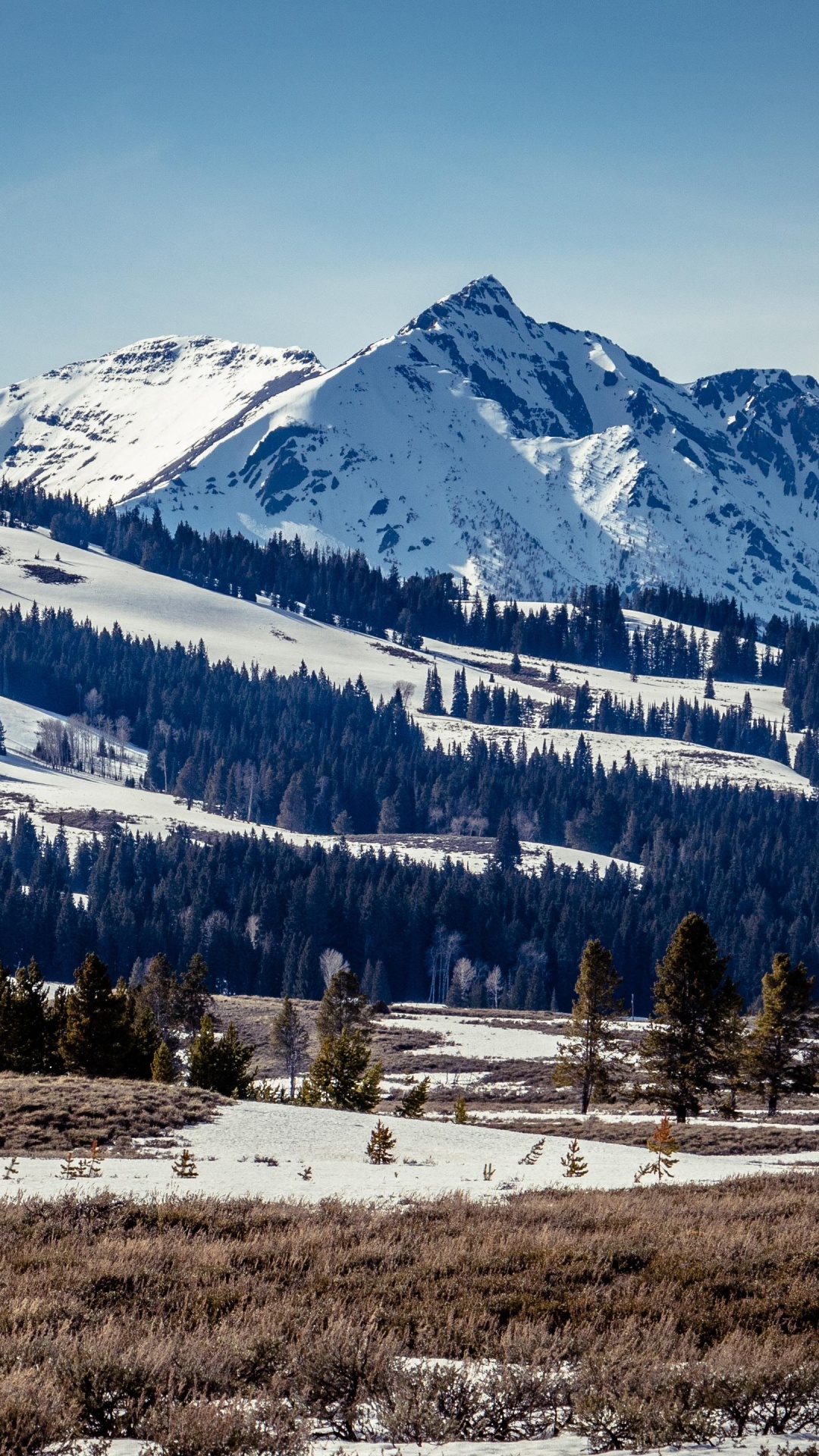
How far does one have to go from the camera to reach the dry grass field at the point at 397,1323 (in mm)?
9430

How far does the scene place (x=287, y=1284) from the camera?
1302cm

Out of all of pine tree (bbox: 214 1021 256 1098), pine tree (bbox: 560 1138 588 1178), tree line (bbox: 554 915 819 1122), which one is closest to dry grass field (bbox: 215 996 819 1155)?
tree line (bbox: 554 915 819 1122)

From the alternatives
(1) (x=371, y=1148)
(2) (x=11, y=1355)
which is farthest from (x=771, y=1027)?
(2) (x=11, y=1355)

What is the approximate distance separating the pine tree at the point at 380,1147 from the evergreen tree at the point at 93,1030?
1881cm

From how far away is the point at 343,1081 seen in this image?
165 ft

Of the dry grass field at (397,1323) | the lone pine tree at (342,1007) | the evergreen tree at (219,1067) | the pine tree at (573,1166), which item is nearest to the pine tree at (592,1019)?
the evergreen tree at (219,1067)

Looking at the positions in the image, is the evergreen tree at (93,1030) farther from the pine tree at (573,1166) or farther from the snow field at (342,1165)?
the pine tree at (573,1166)

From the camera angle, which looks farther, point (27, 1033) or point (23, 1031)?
point (27, 1033)

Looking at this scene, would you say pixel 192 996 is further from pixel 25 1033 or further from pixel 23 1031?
pixel 23 1031

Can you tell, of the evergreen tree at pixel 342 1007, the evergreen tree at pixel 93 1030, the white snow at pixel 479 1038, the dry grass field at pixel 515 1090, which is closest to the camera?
the dry grass field at pixel 515 1090

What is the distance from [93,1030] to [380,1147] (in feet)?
67.3

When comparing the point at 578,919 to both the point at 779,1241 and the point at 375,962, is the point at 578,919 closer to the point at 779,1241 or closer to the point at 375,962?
the point at 375,962

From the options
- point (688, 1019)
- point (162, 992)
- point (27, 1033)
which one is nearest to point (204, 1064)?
point (27, 1033)

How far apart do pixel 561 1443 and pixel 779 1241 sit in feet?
21.9
